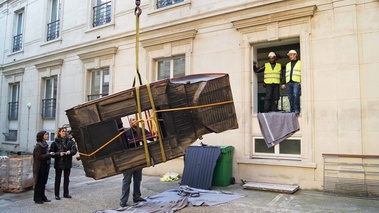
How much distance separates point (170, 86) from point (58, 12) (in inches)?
462

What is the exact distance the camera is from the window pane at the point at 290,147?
7.22 metres

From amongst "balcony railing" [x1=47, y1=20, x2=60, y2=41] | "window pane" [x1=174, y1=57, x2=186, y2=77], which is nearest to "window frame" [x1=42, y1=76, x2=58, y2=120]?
"balcony railing" [x1=47, y1=20, x2=60, y2=41]

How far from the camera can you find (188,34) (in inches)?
351

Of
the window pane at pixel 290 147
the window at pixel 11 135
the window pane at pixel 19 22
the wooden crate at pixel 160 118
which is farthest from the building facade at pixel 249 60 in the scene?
the window pane at pixel 19 22

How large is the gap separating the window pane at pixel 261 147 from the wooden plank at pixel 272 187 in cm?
89

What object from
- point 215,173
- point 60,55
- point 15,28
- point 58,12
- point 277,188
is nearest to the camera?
point 277,188

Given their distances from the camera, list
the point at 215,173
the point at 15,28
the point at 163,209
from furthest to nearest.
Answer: the point at 15,28 → the point at 215,173 → the point at 163,209

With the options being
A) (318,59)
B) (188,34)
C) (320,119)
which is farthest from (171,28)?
(320,119)

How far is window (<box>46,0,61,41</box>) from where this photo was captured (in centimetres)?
1343

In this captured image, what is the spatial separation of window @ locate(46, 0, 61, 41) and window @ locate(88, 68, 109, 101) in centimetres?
336

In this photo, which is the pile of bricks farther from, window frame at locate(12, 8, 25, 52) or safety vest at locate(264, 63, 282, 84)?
window frame at locate(12, 8, 25, 52)

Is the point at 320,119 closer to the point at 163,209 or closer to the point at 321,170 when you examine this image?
the point at 321,170

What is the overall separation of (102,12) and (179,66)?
4584 mm

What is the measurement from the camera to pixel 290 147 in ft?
24.0
